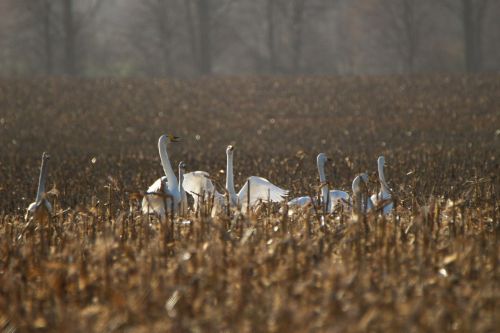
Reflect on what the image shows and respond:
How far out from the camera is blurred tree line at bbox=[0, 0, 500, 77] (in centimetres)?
5122

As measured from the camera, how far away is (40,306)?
201 inches

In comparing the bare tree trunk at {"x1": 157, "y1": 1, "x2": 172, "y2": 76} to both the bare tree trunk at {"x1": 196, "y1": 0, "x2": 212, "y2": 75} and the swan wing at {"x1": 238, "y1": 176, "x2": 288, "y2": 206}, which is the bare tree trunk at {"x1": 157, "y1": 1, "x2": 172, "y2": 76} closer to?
the bare tree trunk at {"x1": 196, "y1": 0, "x2": 212, "y2": 75}

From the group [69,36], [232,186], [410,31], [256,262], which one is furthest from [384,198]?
[410,31]

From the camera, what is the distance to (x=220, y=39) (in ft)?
182

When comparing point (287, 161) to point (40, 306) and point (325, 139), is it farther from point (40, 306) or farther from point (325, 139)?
point (40, 306)

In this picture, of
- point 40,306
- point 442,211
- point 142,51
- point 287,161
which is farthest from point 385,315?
point 142,51

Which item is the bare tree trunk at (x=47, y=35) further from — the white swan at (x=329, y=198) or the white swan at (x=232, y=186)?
the white swan at (x=329, y=198)

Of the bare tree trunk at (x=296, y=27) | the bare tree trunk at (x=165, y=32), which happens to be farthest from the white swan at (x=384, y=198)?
the bare tree trunk at (x=165, y=32)

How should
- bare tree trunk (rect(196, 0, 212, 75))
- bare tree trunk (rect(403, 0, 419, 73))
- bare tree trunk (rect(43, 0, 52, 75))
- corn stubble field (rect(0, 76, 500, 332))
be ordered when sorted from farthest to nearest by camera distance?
bare tree trunk (rect(196, 0, 212, 75)) → bare tree trunk (rect(403, 0, 419, 73)) → bare tree trunk (rect(43, 0, 52, 75)) → corn stubble field (rect(0, 76, 500, 332))

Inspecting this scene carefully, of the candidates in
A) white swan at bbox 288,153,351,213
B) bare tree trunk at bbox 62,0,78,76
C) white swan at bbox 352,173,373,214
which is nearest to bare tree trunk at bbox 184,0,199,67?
bare tree trunk at bbox 62,0,78,76

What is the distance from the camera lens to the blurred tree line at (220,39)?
168 ft

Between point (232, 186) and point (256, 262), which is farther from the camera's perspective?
point (232, 186)

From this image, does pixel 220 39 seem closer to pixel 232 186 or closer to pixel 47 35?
pixel 47 35

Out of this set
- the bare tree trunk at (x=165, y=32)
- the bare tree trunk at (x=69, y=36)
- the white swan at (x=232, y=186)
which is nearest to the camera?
the white swan at (x=232, y=186)
